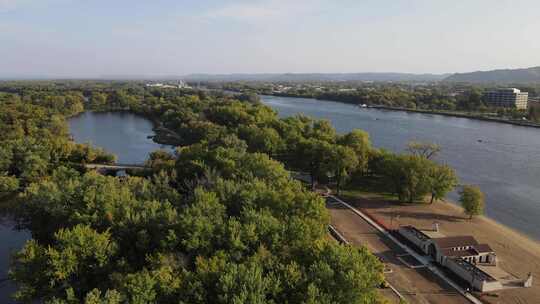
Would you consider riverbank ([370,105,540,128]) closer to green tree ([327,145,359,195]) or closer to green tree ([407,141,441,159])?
green tree ([407,141,441,159])

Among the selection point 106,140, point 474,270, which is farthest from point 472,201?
point 106,140

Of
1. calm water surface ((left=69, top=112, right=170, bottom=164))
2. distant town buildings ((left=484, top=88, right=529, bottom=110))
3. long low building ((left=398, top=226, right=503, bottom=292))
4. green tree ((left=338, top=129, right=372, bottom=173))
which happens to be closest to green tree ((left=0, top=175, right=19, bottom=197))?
calm water surface ((left=69, top=112, right=170, bottom=164))

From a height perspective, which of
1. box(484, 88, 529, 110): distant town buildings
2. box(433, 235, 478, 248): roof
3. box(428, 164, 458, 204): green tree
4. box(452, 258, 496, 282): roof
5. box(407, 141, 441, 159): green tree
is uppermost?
box(484, 88, 529, 110): distant town buildings

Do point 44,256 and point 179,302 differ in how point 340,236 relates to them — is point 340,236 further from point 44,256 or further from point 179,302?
point 44,256

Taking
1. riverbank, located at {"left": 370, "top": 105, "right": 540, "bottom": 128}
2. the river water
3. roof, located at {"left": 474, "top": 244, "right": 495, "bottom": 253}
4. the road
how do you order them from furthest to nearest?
1. riverbank, located at {"left": 370, "top": 105, "right": 540, "bottom": 128}
2. the river water
3. roof, located at {"left": 474, "top": 244, "right": 495, "bottom": 253}
4. the road

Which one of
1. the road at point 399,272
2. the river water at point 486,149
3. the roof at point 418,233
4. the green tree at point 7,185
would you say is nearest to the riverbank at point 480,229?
the road at point 399,272

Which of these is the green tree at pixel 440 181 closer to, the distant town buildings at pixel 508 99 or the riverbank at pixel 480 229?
the riverbank at pixel 480 229
